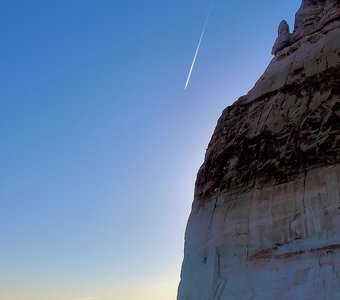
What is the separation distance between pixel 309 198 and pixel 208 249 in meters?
5.22

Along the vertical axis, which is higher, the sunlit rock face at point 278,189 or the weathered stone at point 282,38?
the weathered stone at point 282,38

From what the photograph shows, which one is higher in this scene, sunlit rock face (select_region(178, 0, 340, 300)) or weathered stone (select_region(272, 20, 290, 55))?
weathered stone (select_region(272, 20, 290, 55))

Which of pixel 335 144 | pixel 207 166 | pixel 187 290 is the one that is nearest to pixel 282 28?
pixel 207 166

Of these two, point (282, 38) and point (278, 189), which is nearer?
point (278, 189)

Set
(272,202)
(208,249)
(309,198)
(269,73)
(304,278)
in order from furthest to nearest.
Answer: (269,73)
(208,249)
(272,202)
(309,198)
(304,278)

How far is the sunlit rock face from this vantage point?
535 inches

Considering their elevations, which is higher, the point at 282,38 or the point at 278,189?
the point at 282,38

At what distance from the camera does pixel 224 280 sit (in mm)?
16094

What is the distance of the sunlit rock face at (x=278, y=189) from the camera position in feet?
44.6

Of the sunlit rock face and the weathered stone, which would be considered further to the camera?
the weathered stone

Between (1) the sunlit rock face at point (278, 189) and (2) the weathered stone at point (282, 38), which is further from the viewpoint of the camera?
(2) the weathered stone at point (282, 38)

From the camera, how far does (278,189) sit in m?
15.8

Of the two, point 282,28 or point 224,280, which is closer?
point 224,280

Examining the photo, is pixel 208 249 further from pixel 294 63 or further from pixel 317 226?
pixel 294 63
